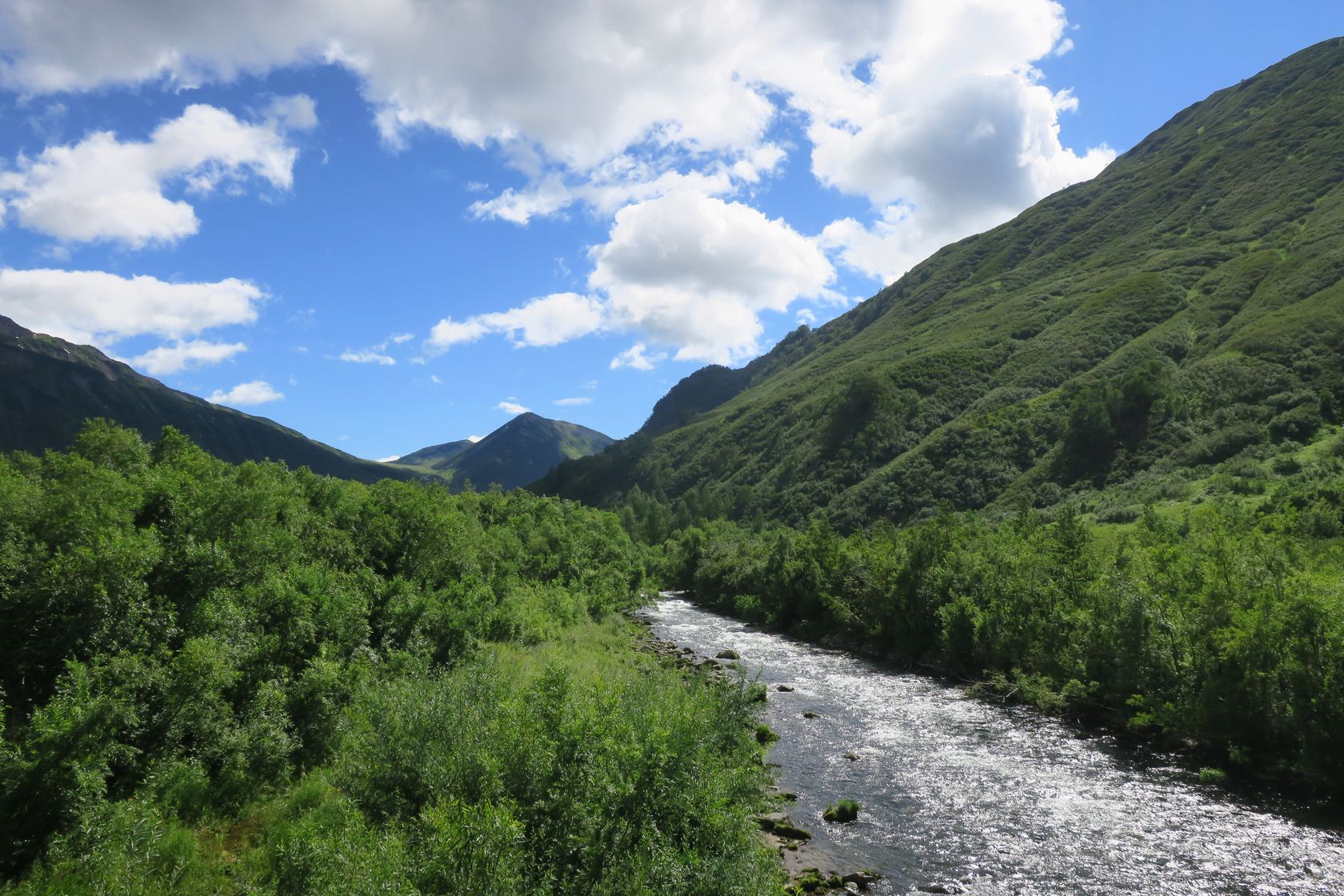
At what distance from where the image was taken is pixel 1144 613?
33688 mm

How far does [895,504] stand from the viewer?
126 m

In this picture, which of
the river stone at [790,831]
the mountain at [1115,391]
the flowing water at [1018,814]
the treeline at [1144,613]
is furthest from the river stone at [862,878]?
the mountain at [1115,391]

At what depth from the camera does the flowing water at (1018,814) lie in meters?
20.5

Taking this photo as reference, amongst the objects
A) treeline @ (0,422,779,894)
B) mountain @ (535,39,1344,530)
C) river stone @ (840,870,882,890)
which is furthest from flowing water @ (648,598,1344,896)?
Result: mountain @ (535,39,1344,530)

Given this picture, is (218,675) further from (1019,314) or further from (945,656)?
(1019,314)

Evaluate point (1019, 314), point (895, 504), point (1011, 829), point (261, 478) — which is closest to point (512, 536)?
point (261, 478)

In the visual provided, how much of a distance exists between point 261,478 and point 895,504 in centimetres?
10986

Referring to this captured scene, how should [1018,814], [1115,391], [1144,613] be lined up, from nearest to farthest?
[1018,814], [1144,613], [1115,391]

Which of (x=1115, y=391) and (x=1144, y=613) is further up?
(x=1115, y=391)

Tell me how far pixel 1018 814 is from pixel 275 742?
26123mm

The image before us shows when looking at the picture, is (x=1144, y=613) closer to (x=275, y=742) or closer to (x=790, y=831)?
(x=790, y=831)

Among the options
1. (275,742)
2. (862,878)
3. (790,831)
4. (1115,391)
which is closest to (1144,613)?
(790,831)

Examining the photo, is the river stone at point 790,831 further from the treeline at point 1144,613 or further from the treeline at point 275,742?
the treeline at point 1144,613

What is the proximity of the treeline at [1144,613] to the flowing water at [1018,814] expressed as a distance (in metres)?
2.87
